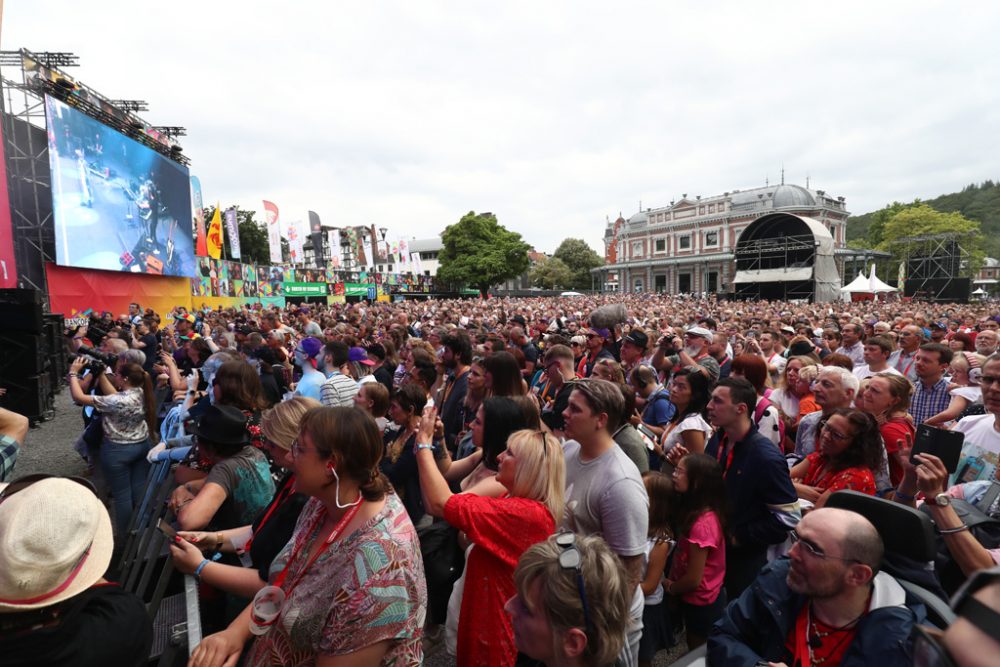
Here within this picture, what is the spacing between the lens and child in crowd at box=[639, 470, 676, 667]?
2455 mm

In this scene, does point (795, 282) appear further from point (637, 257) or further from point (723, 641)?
point (723, 641)

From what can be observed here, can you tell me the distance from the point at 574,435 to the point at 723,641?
1.07 metres

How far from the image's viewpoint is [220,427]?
2.48 meters

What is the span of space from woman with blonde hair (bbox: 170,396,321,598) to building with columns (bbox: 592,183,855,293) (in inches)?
2275

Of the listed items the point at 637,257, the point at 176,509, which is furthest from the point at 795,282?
the point at 176,509

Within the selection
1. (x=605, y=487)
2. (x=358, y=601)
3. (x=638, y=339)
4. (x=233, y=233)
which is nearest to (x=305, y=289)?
(x=233, y=233)

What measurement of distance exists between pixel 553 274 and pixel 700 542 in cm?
7040

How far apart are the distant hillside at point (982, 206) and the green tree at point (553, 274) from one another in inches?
2022

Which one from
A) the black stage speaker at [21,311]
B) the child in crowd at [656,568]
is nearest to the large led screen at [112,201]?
the black stage speaker at [21,311]

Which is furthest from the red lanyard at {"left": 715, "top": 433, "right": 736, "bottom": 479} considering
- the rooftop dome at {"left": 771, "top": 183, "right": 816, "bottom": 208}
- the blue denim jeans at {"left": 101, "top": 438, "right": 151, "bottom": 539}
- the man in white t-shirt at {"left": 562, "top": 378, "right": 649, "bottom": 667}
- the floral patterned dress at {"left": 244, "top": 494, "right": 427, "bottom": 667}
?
the rooftop dome at {"left": 771, "top": 183, "right": 816, "bottom": 208}

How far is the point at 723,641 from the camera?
69.1 inches

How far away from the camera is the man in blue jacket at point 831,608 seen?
60.1 inches

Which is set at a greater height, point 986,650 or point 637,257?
point 637,257

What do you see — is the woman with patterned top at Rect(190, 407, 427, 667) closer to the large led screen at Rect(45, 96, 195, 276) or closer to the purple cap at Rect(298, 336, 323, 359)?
the purple cap at Rect(298, 336, 323, 359)
